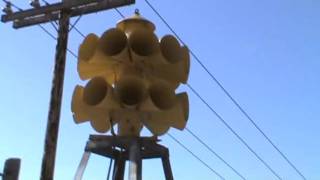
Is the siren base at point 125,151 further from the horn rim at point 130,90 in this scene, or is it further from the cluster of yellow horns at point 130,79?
the horn rim at point 130,90

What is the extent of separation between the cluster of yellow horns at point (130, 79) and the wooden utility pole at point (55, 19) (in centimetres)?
59

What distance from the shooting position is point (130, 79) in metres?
12.3

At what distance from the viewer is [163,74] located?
42.1ft

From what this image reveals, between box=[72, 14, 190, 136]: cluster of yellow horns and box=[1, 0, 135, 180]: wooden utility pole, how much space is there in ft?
1.93

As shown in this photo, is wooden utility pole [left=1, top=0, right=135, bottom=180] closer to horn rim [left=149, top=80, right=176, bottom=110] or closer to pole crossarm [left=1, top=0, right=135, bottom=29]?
pole crossarm [left=1, top=0, right=135, bottom=29]

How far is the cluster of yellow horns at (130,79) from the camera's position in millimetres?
12371

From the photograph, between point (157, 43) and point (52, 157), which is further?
point (157, 43)

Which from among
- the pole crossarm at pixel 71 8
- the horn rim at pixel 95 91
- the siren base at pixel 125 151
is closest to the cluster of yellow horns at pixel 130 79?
the horn rim at pixel 95 91

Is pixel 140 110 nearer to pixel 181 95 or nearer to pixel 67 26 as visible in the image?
pixel 181 95

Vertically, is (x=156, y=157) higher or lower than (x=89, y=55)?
lower

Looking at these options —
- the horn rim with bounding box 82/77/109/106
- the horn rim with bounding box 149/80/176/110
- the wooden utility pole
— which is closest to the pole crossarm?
the wooden utility pole

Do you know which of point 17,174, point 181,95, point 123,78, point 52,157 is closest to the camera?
point 17,174

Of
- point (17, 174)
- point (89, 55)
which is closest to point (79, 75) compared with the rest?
point (89, 55)

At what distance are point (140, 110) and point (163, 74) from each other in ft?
3.18
